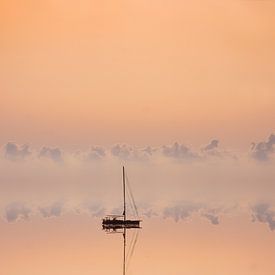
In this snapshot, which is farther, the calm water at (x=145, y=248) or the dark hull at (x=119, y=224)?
the dark hull at (x=119, y=224)

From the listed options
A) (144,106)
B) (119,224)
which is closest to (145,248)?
(119,224)

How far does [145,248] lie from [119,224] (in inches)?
40.2

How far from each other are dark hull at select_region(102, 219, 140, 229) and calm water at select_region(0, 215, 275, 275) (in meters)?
0.08

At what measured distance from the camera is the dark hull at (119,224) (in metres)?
6.64

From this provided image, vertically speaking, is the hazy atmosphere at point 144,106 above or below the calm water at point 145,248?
above

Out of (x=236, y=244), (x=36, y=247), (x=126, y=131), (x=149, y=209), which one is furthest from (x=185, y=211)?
(x=36, y=247)

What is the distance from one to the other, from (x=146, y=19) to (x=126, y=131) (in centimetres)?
104

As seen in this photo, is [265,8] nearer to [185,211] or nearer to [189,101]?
[189,101]

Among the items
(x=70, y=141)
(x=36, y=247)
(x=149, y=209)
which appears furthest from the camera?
(x=149, y=209)

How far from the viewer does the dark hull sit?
664 cm

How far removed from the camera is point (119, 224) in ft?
21.9

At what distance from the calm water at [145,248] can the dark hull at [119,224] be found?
0.08 m

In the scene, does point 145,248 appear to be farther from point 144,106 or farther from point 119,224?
point 144,106

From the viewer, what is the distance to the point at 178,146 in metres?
6.97
